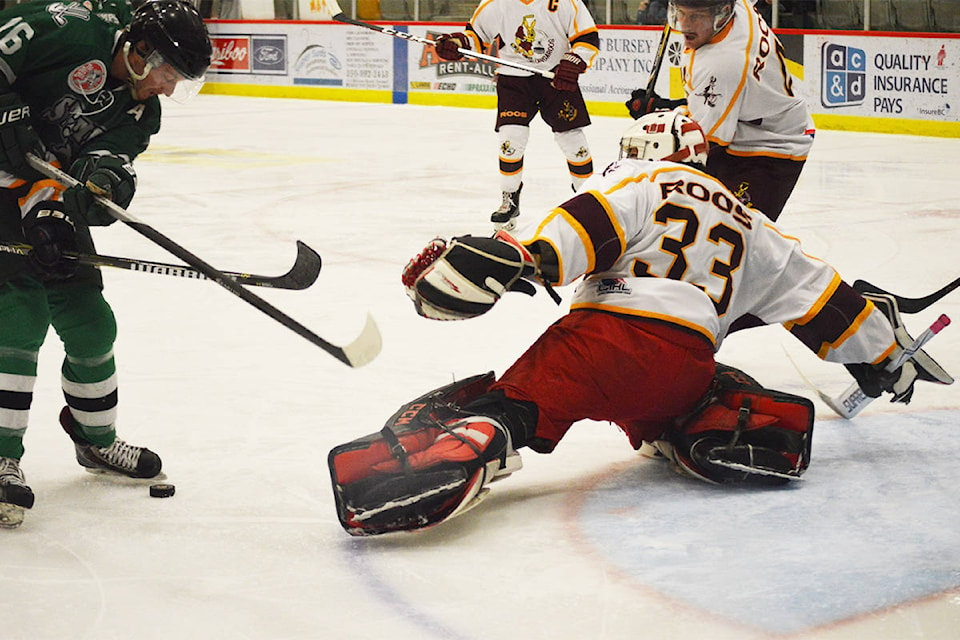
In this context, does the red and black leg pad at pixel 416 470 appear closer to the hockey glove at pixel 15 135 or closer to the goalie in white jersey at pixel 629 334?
the goalie in white jersey at pixel 629 334

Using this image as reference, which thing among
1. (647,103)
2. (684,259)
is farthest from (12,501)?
(647,103)

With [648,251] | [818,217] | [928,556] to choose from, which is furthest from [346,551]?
[818,217]

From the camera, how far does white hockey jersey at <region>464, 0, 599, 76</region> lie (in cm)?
618

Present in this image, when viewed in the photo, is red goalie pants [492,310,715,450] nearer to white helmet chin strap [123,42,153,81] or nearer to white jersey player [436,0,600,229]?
white helmet chin strap [123,42,153,81]

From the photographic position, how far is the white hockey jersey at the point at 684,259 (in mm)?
2445

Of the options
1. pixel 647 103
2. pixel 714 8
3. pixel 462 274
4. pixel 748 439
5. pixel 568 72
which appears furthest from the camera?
pixel 568 72

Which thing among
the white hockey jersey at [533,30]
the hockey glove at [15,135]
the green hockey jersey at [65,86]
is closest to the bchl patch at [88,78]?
the green hockey jersey at [65,86]

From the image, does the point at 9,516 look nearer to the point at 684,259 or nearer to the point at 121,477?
the point at 121,477

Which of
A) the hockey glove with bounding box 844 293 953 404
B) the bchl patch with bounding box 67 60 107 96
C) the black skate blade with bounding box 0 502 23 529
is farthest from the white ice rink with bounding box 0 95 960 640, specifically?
the bchl patch with bounding box 67 60 107 96

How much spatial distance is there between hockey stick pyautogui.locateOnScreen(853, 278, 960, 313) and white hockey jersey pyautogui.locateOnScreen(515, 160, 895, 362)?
236 millimetres

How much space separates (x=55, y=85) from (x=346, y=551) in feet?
3.43

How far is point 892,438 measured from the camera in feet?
9.70

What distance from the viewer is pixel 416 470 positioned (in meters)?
2.30

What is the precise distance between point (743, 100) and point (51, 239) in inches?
78.2
